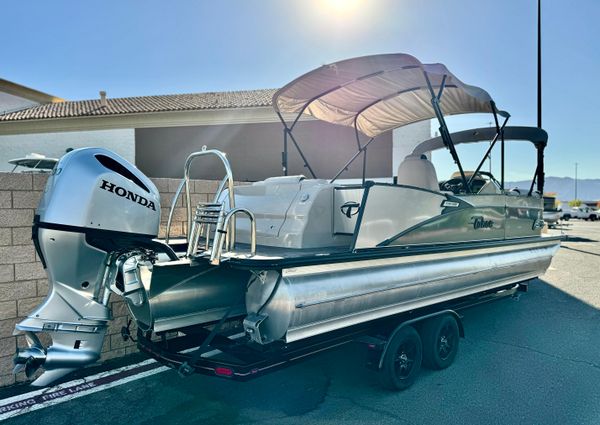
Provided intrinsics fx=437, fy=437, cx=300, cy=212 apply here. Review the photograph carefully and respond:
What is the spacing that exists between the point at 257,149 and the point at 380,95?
12.8 meters

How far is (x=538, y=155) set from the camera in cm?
626

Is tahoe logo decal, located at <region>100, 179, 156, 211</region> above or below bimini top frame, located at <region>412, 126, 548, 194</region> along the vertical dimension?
below

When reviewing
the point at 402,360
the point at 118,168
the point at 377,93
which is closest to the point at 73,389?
the point at 118,168

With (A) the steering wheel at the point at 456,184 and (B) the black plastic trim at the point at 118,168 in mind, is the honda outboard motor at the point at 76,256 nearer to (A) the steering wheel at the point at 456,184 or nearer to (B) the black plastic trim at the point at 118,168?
(B) the black plastic trim at the point at 118,168

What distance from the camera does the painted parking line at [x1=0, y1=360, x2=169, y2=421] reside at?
10.7ft

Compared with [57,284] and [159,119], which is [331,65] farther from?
[159,119]

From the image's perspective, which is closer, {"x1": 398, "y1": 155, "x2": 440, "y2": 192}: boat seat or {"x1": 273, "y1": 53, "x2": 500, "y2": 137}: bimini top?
{"x1": 273, "y1": 53, "x2": 500, "y2": 137}: bimini top

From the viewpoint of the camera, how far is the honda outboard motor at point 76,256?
99.2 inches

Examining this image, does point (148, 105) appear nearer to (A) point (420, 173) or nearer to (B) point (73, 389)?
(A) point (420, 173)

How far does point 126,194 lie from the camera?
296cm

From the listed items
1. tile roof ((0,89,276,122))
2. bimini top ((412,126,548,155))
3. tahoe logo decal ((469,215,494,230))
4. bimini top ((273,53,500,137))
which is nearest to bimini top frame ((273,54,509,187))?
bimini top ((273,53,500,137))

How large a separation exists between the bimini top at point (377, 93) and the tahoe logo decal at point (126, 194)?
2214mm

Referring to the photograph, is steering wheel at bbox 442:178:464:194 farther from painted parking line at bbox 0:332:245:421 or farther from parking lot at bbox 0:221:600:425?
painted parking line at bbox 0:332:245:421

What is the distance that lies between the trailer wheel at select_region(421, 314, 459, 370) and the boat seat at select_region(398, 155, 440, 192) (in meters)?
1.47
